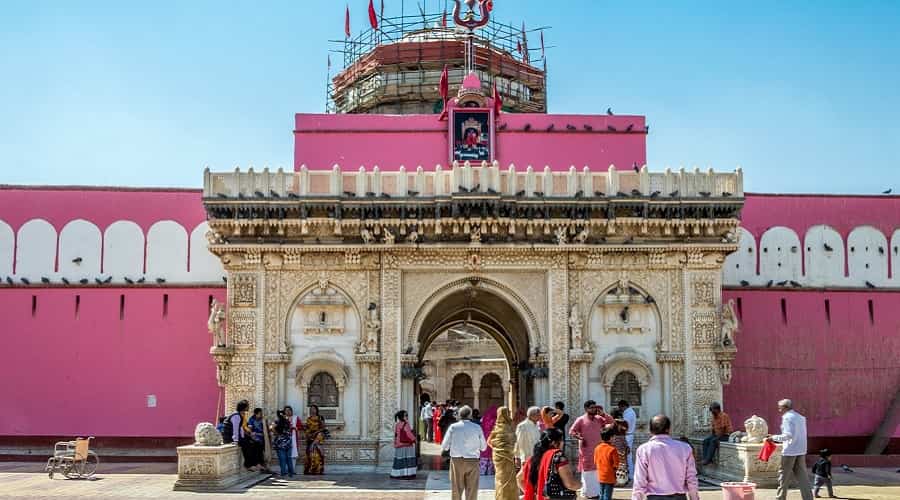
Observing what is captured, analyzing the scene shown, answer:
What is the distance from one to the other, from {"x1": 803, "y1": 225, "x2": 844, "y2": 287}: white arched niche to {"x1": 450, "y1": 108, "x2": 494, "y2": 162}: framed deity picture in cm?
711

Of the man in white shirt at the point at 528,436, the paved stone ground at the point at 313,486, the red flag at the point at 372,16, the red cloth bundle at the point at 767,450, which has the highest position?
the red flag at the point at 372,16

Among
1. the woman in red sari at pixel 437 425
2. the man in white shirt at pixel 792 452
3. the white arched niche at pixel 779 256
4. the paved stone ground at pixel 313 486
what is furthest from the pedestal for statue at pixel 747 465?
the woman in red sari at pixel 437 425

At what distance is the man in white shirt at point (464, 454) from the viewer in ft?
36.3

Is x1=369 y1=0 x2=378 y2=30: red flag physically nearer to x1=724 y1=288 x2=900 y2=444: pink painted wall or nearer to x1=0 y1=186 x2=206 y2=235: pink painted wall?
x1=0 y1=186 x2=206 y2=235: pink painted wall

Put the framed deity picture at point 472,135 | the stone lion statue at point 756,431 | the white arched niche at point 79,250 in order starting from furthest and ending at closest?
1. the white arched niche at point 79,250
2. the framed deity picture at point 472,135
3. the stone lion statue at point 756,431

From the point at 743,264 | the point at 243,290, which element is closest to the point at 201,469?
the point at 243,290

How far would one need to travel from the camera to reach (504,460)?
34.8 ft

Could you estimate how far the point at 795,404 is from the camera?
20234 mm

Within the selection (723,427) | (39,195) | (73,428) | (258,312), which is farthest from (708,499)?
(39,195)

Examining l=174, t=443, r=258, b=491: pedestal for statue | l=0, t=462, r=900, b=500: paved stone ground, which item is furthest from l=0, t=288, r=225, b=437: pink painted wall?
l=174, t=443, r=258, b=491: pedestal for statue

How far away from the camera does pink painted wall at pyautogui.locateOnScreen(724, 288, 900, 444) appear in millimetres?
20156

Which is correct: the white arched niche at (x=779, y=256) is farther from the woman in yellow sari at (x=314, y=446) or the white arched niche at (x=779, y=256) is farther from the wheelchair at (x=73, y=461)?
the wheelchair at (x=73, y=461)

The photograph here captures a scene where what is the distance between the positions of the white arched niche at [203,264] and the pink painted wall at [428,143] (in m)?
2.65

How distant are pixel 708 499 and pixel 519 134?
9.52 m
